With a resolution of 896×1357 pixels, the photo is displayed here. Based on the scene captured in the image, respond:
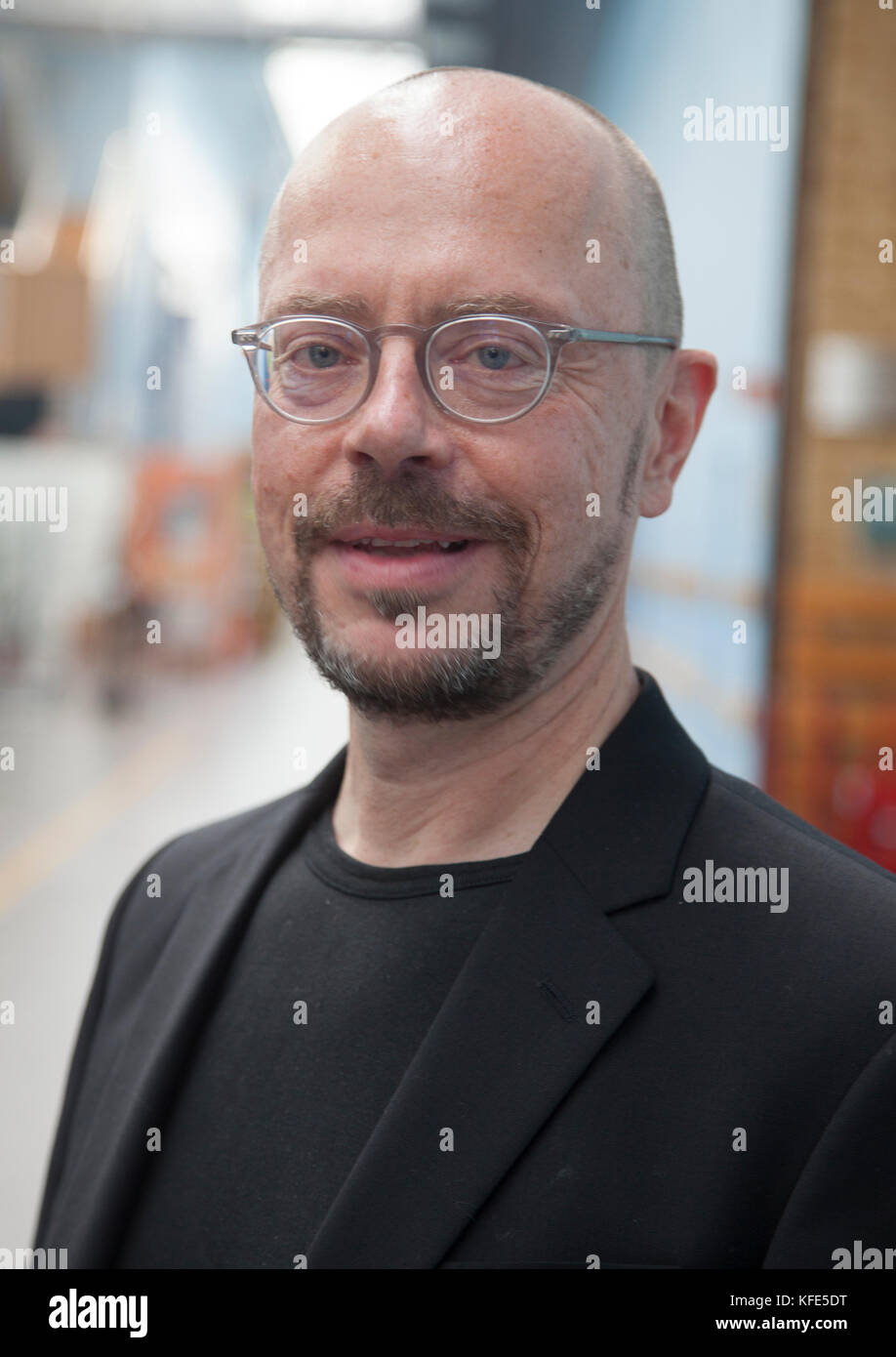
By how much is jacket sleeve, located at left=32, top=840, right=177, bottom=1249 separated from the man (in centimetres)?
14

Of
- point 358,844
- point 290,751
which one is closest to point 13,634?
point 290,751

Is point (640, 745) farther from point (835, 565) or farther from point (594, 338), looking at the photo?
point (835, 565)

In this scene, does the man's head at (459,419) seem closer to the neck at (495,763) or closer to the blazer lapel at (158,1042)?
the neck at (495,763)

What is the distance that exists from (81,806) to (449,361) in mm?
6802

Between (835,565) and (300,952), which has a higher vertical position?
(835,565)

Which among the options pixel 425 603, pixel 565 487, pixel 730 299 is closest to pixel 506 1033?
pixel 425 603

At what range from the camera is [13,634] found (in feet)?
35.5

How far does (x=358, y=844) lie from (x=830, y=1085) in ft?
2.02

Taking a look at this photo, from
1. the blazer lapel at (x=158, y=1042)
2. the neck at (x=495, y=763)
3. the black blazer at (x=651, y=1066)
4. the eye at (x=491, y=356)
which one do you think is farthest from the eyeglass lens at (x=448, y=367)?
the blazer lapel at (x=158, y=1042)

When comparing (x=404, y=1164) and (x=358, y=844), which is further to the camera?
(x=358, y=844)

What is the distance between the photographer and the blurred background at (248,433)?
4.44 metres

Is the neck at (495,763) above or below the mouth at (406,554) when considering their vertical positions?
below
